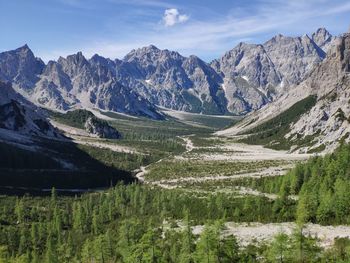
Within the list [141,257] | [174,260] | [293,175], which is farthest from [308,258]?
[293,175]

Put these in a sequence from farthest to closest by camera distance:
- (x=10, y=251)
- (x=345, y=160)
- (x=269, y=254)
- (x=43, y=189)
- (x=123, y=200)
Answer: (x=43, y=189), (x=123, y=200), (x=345, y=160), (x=10, y=251), (x=269, y=254)

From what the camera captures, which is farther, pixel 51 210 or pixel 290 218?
pixel 51 210

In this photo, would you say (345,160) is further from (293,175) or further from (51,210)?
(51,210)

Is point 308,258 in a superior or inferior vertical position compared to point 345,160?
inferior

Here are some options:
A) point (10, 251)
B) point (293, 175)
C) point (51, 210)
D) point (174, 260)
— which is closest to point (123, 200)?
point (51, 210)

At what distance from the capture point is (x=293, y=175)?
147250 millimetres

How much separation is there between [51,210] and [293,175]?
78.8 meters

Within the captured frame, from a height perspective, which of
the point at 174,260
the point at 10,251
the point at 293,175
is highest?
the point at 293,175

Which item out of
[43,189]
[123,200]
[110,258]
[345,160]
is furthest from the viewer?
[43,189]

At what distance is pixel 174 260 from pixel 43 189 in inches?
4415

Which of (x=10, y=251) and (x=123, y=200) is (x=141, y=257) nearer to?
(x=10, y=251)

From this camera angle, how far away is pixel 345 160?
464 ft

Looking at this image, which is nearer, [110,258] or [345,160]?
[110,258]

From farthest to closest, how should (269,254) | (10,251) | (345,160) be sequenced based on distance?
1. (345,160)
2. (10,251)
3. (269,254)
